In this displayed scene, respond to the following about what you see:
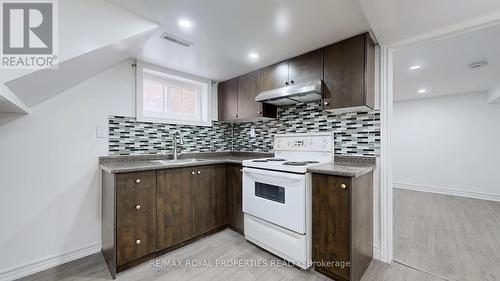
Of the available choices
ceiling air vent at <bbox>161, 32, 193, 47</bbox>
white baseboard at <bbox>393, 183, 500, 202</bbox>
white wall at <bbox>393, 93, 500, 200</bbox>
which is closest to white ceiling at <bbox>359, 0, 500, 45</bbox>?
ceiling air vent at <bbox>161, 32, 193, 47</bbox>

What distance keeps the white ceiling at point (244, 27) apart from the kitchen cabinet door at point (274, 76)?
0.09 m

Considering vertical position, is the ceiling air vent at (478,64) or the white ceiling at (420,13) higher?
the ceiling air vent at (478,64)

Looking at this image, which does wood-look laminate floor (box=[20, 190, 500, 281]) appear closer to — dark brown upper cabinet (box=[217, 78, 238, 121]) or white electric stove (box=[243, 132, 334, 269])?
white electric stove (box=[243, 132, 334, 269])

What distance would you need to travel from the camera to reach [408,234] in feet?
7.96

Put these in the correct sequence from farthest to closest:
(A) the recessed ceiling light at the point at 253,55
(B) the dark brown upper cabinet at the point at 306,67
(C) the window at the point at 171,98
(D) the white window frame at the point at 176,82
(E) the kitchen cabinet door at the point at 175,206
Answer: (C) the window at the point at 171,98, (D) the white window frame at the point at 176,82, (A) the recessed ceiling light at the point at 253,55, (B) the dark brown upper cabinet at the point at 306,67, (E) the kitchen cabinet door at the point at 175,206

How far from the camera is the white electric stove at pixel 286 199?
1732 millimetres

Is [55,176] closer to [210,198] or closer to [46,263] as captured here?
[46,263]

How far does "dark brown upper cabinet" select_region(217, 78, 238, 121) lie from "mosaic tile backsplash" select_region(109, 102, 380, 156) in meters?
0.27

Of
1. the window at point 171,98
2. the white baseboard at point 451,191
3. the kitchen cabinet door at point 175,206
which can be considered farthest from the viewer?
the white baseboard at point 451,191

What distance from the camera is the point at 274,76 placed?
8.16 feet

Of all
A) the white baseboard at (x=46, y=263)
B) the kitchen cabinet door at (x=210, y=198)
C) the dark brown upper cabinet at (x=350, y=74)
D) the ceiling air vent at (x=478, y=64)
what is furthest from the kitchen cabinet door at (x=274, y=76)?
the white baseboard at (x=46, y=263)

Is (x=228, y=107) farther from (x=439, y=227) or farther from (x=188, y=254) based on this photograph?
(x=439, y=227)

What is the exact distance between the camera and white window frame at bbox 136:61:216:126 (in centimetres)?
238

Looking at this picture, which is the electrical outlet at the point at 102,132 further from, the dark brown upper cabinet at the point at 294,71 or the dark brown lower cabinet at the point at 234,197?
the dark brown upper cabinet at the point at 294,71
